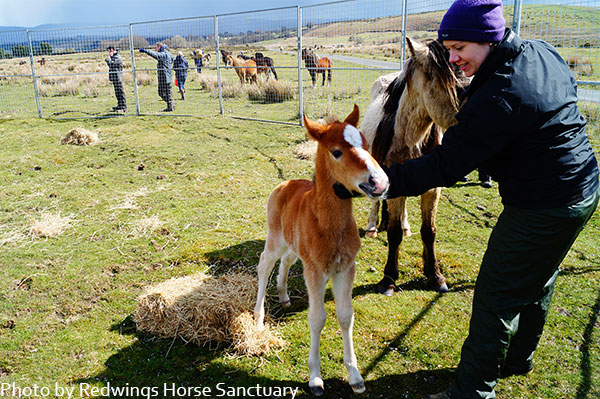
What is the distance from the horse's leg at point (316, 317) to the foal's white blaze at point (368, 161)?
90 centimetres

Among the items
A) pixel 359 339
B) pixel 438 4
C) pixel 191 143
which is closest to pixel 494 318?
pixel 359 339

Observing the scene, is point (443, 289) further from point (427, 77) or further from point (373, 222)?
point (427, 77)

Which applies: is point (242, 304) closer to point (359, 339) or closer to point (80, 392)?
point (359, 339)

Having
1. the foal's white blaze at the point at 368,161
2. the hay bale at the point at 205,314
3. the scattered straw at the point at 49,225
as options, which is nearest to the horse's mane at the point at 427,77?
the foal's white blaze at the point at 368,161

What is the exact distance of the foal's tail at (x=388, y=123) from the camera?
4172mm

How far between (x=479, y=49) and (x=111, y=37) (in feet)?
49.7

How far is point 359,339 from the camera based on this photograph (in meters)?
3.37

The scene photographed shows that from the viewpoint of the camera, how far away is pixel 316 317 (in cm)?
283

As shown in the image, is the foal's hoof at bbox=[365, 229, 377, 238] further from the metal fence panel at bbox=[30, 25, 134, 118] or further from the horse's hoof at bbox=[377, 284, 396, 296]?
the metal fence panel at bbox=[30, 25, 134, 118]

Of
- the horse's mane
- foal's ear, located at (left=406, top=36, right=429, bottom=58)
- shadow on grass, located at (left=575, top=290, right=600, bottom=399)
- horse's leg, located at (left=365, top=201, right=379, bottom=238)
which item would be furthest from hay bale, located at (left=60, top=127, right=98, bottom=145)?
shadow on grass, located at (left=575, top=290, right=600, bottom=399)

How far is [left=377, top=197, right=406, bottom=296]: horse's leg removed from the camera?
3969 millimetres

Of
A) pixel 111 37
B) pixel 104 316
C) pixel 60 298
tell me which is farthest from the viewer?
pixel 111 37

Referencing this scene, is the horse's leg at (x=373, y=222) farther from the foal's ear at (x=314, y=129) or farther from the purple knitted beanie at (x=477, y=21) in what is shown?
the purple knitted beanie at (x=477, y=21)

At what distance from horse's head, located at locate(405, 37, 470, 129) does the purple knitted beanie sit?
1158mm
